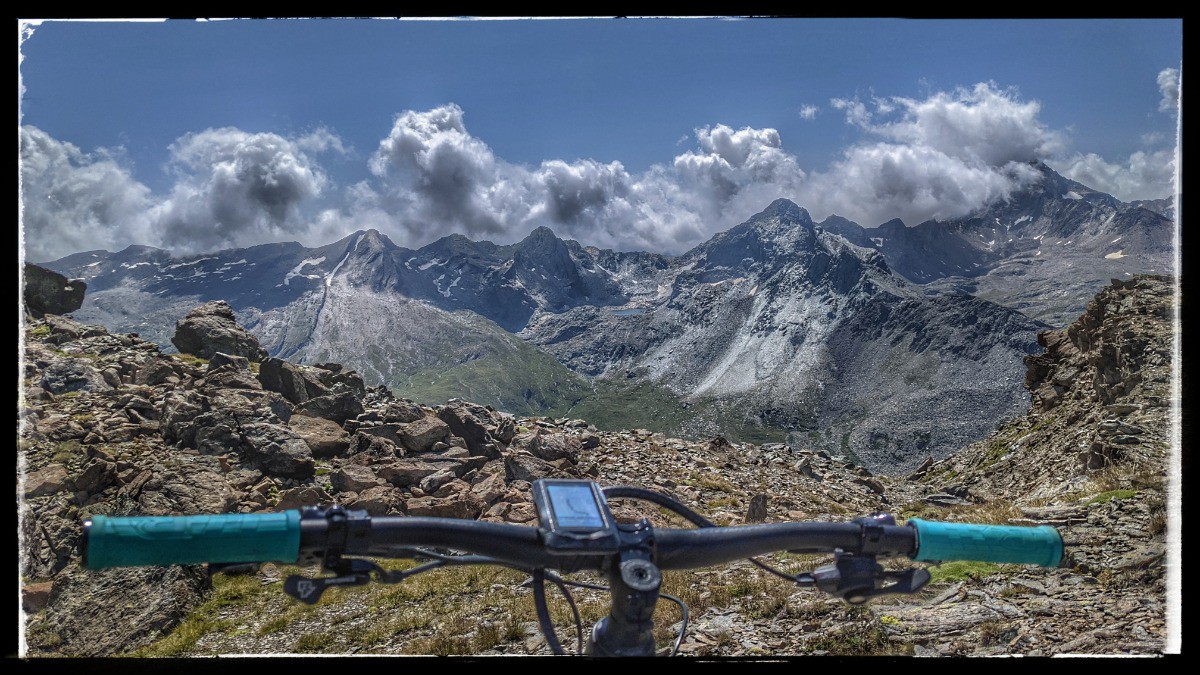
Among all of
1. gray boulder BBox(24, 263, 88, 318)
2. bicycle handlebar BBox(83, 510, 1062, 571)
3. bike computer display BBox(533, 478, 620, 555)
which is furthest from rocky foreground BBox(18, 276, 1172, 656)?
gray boulder BBox(24, 263, 88, 318)

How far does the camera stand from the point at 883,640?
20.8ft

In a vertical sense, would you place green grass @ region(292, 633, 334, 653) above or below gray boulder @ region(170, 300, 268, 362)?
below

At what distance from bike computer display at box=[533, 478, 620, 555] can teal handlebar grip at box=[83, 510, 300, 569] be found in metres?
0.90

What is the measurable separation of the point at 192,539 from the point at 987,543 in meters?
3.25

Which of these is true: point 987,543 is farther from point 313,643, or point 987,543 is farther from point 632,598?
point 313,643

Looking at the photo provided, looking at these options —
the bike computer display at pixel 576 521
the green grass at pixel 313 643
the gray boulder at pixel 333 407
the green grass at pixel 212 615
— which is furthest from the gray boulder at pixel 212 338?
the bike computer display at pixel 576 521

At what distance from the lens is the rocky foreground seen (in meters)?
7.07

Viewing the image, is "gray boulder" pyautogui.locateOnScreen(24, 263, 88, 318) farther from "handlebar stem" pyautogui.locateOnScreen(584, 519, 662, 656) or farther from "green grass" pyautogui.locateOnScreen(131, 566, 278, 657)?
"handlebar stem" pyautogui.locateOnScreen(584, 519, 662, 656)

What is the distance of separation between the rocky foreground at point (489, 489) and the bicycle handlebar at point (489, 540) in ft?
2.59

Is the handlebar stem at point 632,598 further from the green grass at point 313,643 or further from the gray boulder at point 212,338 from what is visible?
the gray boulder at point 212,338

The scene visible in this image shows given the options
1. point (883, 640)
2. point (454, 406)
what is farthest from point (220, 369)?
point (883, 640)

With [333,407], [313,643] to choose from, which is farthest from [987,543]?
[333,407]
